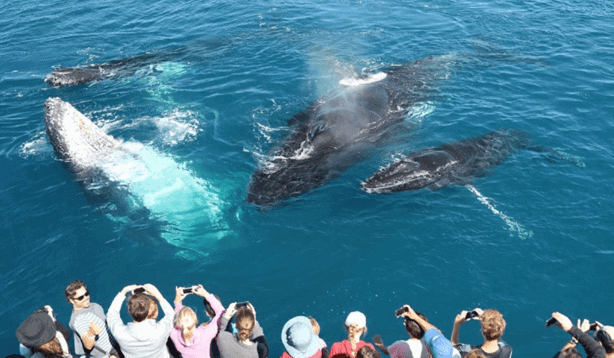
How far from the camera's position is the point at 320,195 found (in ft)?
60.7

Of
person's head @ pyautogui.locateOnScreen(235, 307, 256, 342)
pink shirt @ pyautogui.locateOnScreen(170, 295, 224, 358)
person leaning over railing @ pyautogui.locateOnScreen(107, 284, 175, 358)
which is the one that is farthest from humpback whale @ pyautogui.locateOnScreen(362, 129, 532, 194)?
person leaning over railing @ pyautogui.locateOnScreen(107, 284, 175, 358)

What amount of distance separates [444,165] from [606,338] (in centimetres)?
1104

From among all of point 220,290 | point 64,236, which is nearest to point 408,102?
point 220,290

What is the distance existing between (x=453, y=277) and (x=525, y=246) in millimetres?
2926

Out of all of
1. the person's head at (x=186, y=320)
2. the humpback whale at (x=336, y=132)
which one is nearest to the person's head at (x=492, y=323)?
the person's head at (x=186, y=320)

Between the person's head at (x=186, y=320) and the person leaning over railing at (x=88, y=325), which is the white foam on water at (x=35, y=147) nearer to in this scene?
the person leaning over railing at (x=88, y=325)

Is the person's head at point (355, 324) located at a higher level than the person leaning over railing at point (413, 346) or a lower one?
higher

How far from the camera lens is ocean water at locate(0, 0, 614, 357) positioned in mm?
14750

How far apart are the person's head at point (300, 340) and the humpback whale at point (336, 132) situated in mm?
9481

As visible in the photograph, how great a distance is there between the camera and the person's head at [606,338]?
891 centimetres

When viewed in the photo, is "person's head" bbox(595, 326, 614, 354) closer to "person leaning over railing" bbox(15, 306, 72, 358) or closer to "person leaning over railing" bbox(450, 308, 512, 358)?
"person leaning over railing" bbox(450, 308, 512, 358)

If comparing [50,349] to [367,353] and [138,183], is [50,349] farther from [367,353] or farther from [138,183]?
[138,183]

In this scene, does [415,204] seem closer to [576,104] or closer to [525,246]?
[525,246]

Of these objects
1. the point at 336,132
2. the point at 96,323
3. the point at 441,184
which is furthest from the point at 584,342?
the point at 336,132
